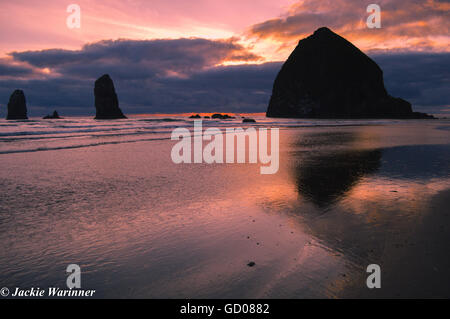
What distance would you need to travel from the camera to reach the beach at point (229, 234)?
2.54m

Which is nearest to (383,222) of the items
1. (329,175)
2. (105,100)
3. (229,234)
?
(229,234)

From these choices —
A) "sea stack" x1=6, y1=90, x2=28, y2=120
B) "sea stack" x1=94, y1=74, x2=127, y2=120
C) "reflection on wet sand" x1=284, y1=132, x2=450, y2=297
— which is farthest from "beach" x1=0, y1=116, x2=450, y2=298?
"sea stack" x1=6, y1=90, x2=28, y2=120

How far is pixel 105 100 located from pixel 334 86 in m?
95.6

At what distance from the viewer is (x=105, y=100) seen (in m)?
99.6

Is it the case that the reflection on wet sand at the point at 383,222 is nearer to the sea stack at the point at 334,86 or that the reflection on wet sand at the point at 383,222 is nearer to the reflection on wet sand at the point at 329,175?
the reflection on wet sand at the point at 329,175

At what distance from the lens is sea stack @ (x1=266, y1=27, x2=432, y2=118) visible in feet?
373

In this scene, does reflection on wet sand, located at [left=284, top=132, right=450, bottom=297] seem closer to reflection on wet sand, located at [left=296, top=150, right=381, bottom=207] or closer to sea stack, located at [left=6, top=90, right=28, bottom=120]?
reflection on wet sand, located at [left=296, top=150, right=381, bottom=207]

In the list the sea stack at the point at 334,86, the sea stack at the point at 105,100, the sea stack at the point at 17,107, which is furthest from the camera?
the sea stack at the point at 334,86

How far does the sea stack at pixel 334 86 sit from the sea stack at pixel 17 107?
10552cm

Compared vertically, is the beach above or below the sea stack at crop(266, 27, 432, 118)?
below

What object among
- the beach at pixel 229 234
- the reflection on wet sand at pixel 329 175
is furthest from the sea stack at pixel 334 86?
the beach at pixel 229 234

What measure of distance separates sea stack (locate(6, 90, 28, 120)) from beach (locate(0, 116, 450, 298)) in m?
110

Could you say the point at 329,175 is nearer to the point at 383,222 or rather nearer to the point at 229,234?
the point at 383,222
